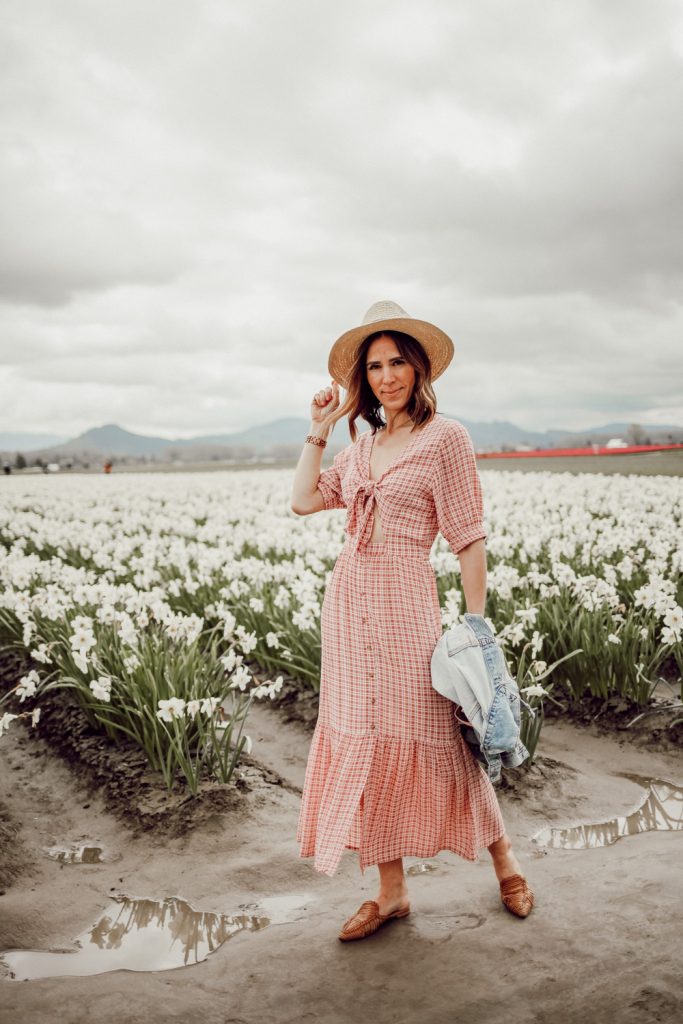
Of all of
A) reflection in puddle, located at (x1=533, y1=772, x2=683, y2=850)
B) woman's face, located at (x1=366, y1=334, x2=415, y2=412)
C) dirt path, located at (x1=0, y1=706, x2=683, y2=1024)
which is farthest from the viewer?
reflection in puddle, located at (x1=533, y1=772, x2=683, y2=850)

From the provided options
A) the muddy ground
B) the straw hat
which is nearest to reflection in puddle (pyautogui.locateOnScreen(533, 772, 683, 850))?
the muddy ground

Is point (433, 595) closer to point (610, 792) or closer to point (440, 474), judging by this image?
point (440, 474)

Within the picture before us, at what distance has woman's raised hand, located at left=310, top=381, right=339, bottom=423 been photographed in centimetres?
315

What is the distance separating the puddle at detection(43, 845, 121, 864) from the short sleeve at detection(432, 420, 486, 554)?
8.18 feet

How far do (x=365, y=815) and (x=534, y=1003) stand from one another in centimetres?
80

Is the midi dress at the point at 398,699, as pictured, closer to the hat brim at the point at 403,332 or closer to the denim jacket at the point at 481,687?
the denim jacket at the point at 481,687

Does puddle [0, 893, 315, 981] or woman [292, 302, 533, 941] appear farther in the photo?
puddle [0, 893, 315, 981]

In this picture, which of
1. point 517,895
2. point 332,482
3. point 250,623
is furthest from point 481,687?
point 250,623

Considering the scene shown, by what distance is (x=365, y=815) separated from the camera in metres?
2.72

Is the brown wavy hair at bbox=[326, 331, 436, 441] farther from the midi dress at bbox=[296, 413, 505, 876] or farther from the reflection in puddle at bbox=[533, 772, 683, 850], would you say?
the reflection in puddle at bbox=[533, 772, 683, 850]

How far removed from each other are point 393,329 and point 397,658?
131 cm

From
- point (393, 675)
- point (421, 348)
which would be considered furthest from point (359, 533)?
point (421, 348)

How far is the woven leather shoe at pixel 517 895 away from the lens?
2916 mm

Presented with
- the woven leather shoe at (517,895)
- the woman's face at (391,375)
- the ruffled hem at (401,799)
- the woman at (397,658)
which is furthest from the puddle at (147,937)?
the woman's face at (391,375)
